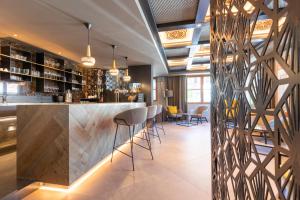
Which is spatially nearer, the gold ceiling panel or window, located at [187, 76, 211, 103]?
the gold ceiling panel

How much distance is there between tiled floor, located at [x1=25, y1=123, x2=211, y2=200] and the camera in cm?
197

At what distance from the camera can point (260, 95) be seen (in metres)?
0.72

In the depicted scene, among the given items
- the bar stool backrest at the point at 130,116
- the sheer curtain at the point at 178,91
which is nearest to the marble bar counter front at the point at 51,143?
the bar stool backrest at the point at 130,116

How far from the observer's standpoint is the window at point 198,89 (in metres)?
9.66

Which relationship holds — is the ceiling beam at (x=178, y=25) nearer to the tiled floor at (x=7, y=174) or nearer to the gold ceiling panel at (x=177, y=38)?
the gold ceiling panel at (x=177, y=38)

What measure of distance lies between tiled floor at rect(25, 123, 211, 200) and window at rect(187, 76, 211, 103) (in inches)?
263

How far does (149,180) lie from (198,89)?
8.13 metres

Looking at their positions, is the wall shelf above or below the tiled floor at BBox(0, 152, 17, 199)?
above

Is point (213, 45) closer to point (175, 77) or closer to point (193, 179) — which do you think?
point (193, 179)

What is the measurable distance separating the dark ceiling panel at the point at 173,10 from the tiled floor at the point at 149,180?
2.70m

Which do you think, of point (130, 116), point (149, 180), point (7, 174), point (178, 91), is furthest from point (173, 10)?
point (178, 91)

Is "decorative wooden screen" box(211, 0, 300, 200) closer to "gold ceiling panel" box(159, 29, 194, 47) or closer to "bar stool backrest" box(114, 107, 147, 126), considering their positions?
"bar stool backrest" box(114, 107, 147, 126)

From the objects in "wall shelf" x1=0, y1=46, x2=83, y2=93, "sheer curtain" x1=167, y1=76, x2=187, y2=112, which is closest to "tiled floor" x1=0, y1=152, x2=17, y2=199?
"wall shelf" x1=0, y1=46, x2=83, y2=93

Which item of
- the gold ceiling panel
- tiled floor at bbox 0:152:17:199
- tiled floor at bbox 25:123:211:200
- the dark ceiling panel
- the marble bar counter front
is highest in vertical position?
the gold ceiling panel
